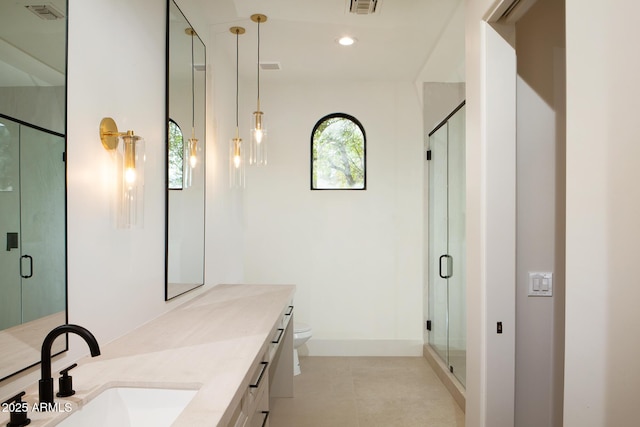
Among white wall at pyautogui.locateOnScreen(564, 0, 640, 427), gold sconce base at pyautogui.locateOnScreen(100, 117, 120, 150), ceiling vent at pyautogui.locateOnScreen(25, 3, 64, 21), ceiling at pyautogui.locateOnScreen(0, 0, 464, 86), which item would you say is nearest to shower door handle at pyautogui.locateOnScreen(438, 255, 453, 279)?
ceiling at pyautogui.locateOnScreen(0, 0, 464, 86)

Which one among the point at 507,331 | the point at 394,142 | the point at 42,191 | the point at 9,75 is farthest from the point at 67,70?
the point at 394,142

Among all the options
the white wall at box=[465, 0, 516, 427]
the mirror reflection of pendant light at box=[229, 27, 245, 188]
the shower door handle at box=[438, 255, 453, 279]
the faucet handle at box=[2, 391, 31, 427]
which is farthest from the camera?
the shower door handle at box=[438, 255, 453, 279]

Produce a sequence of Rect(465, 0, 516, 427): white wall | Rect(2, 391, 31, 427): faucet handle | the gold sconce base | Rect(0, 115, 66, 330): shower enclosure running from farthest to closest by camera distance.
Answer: Rect(465, 0, 516, 427): white wall, the gold sconce base, Rect(0, 115, 66, 330): shower enclosure, Rect(2, 391, 31, 427): faucet handle

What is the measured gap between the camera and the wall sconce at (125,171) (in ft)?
6.11

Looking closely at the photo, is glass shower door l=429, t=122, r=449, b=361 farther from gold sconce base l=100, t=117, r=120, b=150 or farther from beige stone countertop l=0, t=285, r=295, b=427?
gold sconce base l=100, t=117, r=120, b=150

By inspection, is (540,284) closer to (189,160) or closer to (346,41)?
(189,160)

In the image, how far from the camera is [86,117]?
66.7 inches

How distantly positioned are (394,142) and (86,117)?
346cm

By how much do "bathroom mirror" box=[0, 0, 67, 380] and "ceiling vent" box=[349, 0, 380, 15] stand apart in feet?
6.08

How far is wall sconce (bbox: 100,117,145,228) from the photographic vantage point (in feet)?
6.11

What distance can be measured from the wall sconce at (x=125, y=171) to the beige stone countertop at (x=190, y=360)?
53 centimetres

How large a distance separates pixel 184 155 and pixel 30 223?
1.48 metres

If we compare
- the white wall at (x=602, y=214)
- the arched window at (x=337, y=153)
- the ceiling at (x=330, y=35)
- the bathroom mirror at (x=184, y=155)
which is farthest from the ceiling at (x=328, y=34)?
the white wall at (x=602, y=214)

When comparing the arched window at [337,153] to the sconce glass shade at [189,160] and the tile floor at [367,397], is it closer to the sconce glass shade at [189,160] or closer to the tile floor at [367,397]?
the tile floor at [367,397]
